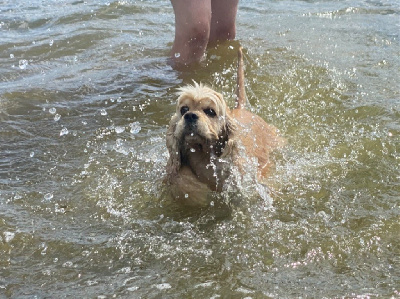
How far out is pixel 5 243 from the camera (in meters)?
3.60

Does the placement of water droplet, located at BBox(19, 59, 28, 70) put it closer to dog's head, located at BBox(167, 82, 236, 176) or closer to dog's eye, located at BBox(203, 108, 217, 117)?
dog's head, located at BBox(167, 82, 236, 176)

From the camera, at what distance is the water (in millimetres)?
3248

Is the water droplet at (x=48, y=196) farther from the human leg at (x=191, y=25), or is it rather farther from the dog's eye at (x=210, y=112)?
the human leg at (x=191, y=25)

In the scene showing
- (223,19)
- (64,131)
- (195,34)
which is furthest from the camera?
(223,19)

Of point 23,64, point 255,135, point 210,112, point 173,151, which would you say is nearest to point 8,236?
point 173,151

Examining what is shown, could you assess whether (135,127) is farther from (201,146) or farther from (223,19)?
(223,19)

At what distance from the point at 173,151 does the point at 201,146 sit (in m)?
0.23

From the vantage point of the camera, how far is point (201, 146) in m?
4.32

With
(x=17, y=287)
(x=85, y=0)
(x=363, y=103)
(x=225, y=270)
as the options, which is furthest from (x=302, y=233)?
(x=85, y=0)

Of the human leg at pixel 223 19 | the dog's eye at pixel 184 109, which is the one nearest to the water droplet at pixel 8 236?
the dog's eye at pixel 184 109

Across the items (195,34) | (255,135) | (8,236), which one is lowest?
(8,236)

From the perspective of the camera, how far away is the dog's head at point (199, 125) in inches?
161

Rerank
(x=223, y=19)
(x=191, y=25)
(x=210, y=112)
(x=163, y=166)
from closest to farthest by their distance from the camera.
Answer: (x=210, y=112)
(x=163, y=166)
(x=191, y=25)
(x=223, y=19)

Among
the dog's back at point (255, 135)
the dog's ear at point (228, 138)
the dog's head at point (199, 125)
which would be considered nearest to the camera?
the dog's head at point (199, 125)
